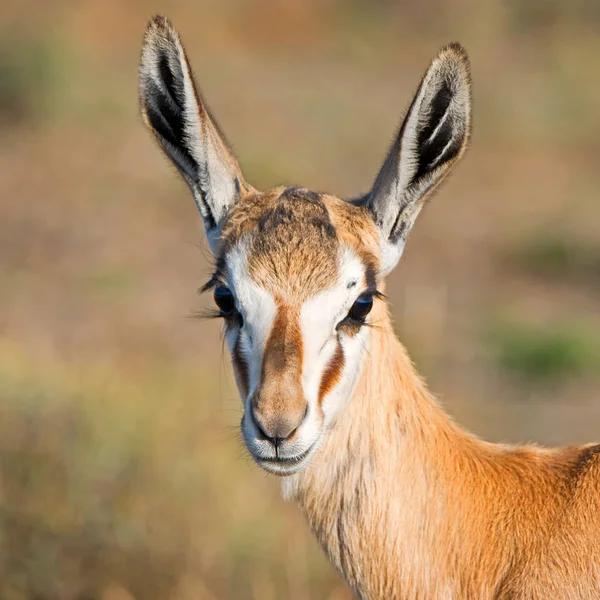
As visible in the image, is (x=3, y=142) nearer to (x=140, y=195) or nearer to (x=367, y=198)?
(x=140, y=195)

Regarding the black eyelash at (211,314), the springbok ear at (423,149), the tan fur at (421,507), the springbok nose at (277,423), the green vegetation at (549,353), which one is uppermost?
the springbok ear at (423,149)

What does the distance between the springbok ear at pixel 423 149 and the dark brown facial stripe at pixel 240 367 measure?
2.47ft

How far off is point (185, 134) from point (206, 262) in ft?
27.8

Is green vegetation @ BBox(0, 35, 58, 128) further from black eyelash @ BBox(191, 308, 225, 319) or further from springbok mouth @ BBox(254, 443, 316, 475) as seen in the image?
springbok mouth @ BBox(254, 443, 316, 475)

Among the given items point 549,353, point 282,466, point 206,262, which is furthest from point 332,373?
point 206,262

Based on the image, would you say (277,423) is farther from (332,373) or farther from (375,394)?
(375,394)

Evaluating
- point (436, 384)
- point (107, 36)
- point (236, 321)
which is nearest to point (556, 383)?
point (436, 384)

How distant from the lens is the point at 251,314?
4.53m

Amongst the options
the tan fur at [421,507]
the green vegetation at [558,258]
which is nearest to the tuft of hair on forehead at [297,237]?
the tan fur at [421,507]

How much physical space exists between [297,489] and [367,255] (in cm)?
102

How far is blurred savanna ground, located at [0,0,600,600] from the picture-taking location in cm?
802

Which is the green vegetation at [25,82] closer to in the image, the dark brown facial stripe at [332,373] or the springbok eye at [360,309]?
the springbok eye at [360,309]

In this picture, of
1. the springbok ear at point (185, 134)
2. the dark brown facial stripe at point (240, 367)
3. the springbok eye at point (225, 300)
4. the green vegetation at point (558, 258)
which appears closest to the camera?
the dark brown facial stripe at point (240, 367)

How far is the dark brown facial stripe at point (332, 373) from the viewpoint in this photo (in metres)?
4.45
